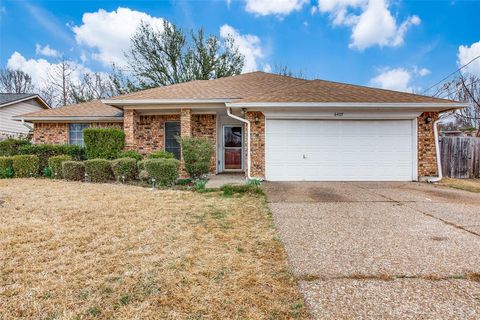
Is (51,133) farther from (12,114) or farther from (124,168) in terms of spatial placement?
(12,114)

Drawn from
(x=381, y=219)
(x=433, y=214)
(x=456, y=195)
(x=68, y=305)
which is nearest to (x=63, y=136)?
(x=68, y=305)

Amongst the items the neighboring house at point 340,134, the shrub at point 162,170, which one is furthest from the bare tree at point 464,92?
the shrub at point 162,170

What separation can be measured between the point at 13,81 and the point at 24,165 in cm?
2901

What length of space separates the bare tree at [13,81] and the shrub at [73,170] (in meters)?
29.0

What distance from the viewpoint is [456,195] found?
22.4ft

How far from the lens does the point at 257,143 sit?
884 centimetres

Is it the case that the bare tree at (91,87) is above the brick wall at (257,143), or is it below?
above

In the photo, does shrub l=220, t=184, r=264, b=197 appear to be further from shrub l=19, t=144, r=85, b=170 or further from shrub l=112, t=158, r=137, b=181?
shrub l=19, t=144, r=85, b=170

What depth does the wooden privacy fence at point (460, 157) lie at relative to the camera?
1059cm

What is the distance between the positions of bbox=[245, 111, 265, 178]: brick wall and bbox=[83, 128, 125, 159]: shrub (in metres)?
4.87

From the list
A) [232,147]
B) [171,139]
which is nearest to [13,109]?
[171,139]

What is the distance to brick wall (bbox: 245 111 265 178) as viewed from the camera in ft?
29.0

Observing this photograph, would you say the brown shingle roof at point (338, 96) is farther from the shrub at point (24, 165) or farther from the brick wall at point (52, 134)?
the brick wall at point (52, 134)

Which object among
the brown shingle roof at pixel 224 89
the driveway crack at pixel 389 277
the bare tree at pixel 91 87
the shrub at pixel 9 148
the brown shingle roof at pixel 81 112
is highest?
the bare tree at pixel 91 87
